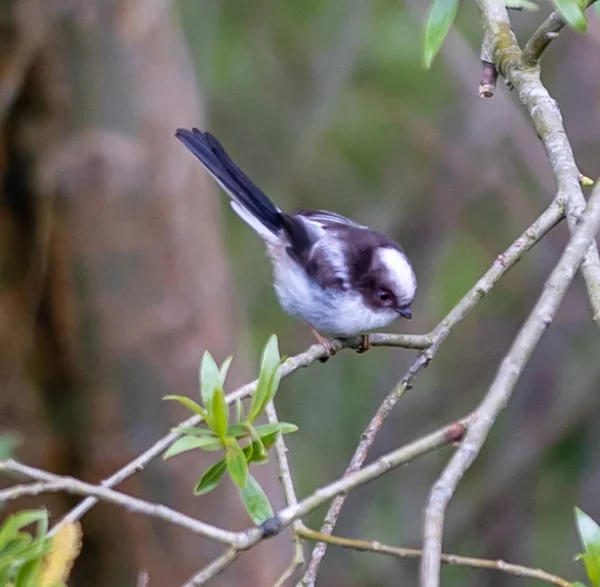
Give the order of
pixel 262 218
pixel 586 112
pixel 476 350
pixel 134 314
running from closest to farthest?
pixel 262 218 → pixel 134 314 → pixel 586 112 → pixel 476 350

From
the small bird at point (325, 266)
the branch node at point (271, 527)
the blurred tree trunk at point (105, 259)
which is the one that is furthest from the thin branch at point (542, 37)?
the blurred tree trunk at point (105, 259)

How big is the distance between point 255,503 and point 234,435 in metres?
0.11

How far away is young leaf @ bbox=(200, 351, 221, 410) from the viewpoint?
1.61m

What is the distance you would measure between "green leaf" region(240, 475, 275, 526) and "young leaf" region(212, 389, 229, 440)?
89 millimetres

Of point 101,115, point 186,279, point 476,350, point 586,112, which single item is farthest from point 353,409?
point 101,115

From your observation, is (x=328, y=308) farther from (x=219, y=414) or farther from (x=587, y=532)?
(x=587, y=532)

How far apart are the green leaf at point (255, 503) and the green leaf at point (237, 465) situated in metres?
0.02

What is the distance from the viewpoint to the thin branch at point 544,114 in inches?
64.7

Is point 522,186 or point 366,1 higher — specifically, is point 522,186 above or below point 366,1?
below

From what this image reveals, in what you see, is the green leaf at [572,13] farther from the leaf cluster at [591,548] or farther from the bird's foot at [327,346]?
the bird's foot at [327,346]

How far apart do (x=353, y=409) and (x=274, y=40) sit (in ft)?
7.25

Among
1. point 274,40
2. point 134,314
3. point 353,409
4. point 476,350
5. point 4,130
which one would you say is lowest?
point 353,409

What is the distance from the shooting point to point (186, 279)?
3.63 m

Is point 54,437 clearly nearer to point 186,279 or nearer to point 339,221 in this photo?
point 186,279
